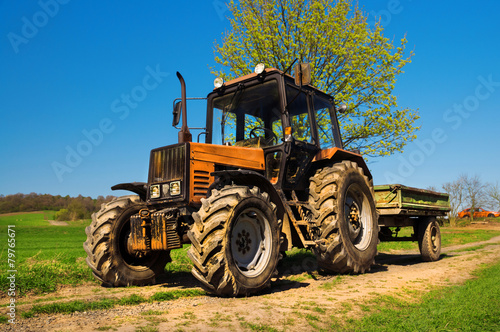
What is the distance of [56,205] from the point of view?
52844 mm

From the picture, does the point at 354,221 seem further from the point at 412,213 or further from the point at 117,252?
the point at 117,252

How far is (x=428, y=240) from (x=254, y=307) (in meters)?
7.23

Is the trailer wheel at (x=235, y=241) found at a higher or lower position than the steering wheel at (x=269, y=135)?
lower

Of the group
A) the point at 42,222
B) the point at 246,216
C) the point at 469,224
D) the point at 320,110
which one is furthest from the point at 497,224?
the point at 42,222

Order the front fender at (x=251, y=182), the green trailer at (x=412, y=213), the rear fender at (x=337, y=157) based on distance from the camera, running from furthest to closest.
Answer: the green trailer at (x=412, y=213), the rear fender at (x=337, y=157), the front fender at (x=251, y=182)

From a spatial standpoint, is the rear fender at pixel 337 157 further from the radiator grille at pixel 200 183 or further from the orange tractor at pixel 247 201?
the radiator grille at pixel 200 183

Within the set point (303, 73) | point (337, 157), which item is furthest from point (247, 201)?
point (337, 157)

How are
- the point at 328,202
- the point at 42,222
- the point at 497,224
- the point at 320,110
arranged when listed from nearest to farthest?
the point at 328,202, the point at 320,110, the point at 497,224, the point at 42,222

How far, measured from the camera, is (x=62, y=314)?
424 cm

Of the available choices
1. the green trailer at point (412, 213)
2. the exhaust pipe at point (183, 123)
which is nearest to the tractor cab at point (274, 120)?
the exhaust pipe at point (183, 123)

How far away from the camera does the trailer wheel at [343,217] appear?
6793mm

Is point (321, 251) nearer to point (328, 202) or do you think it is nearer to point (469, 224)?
point (328, 202)

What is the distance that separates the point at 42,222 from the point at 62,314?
49499 mm

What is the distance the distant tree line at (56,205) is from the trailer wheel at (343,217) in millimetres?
42372
